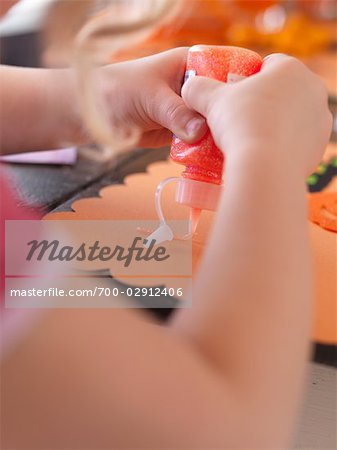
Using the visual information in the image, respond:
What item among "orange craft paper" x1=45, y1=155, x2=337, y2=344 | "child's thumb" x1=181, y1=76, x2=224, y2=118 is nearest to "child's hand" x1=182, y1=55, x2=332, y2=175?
"child's thumb" x1=181, y1=76, x2=224, y2=118

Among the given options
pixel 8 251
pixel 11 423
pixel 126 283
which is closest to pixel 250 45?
pixel 126 283

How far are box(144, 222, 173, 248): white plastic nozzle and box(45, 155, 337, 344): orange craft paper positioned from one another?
28 mm

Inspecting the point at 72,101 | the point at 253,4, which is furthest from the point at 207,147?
the point at 253,4

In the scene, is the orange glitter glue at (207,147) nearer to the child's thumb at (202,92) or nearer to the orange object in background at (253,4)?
the child's thumb at (202,92)

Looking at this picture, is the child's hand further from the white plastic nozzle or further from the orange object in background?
the orange object in background

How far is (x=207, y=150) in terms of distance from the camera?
0.57 m

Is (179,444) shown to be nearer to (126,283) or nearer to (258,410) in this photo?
(258,410)

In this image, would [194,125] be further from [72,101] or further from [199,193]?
[72,101]

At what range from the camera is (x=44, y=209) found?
69cm

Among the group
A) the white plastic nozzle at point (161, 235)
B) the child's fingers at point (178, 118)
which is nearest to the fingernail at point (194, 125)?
the child's fingers at point (178, 118)

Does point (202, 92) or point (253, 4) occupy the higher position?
point (253, 4)

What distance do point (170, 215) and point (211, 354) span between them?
1.16 feet

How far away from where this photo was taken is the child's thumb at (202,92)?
1.69 feet

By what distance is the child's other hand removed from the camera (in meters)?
0.65
